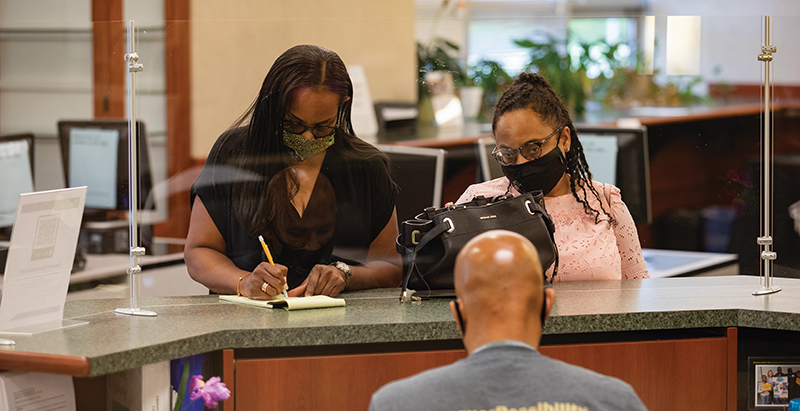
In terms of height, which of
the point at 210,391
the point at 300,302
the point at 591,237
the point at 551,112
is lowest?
the point at 210,391

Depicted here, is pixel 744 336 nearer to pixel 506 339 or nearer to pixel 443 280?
pixel 443 280

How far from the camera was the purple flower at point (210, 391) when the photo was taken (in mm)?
1717

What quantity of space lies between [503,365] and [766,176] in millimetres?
1555

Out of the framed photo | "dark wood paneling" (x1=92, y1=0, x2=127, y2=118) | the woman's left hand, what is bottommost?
the framed photo

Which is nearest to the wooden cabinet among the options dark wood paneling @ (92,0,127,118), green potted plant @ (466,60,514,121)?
dark wood paneling @ (92,0,127,118)

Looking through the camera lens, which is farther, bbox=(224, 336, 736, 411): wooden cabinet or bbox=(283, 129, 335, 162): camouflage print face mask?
bbox=(283, 129, 335, 162): camouflage print face mask

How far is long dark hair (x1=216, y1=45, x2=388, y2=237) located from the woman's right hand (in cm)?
16

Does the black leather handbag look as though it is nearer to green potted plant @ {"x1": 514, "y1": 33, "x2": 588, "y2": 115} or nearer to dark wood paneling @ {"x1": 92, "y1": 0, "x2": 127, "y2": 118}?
dark wood paneling @ {"x1": 92, "y1": 0, "x2": 127, "y2": 118}

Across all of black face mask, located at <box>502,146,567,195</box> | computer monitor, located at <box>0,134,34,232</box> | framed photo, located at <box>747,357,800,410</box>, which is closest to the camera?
framed photo, located at <box>747,357,800,410</box>

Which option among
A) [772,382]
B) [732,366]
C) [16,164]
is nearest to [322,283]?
[732,366]

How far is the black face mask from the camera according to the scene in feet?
7.74

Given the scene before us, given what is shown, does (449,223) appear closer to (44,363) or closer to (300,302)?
(300,302)

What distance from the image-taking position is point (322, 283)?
7.08 ft

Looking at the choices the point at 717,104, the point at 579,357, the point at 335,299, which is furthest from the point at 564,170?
the point at 717,104
